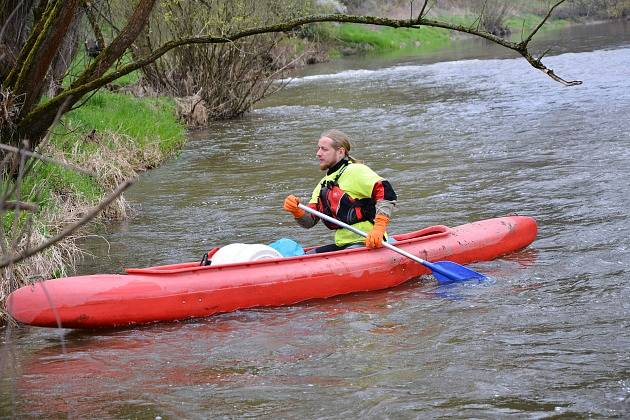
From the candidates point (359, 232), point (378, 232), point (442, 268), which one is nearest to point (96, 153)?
point (359, 232)

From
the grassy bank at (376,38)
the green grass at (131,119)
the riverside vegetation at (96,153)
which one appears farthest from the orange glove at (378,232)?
the grassy bank at (376,38)

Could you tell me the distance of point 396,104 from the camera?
679 inches

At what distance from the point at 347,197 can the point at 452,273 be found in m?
0.93

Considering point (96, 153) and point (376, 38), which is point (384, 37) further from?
point (96, 153)

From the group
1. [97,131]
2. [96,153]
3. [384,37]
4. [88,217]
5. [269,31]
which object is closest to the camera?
[88,217]

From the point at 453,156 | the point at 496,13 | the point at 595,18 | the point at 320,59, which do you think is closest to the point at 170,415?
the point at 453,156

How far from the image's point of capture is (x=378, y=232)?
621 centimetres

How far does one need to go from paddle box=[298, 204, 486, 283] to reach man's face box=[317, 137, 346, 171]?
38 centimetres

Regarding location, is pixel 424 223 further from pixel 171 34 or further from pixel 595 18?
pixel 595 18

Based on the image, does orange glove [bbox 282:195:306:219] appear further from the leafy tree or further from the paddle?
the leafy tree

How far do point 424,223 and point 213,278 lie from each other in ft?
9.61

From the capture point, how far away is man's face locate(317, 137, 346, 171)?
6.33m

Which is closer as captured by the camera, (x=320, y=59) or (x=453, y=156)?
(x=453, y=156)

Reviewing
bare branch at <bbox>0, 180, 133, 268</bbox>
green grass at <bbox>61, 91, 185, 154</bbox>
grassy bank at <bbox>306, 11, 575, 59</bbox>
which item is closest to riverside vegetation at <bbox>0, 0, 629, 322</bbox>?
green grass at <bbox>61, 91, 185, 154</bbox>
